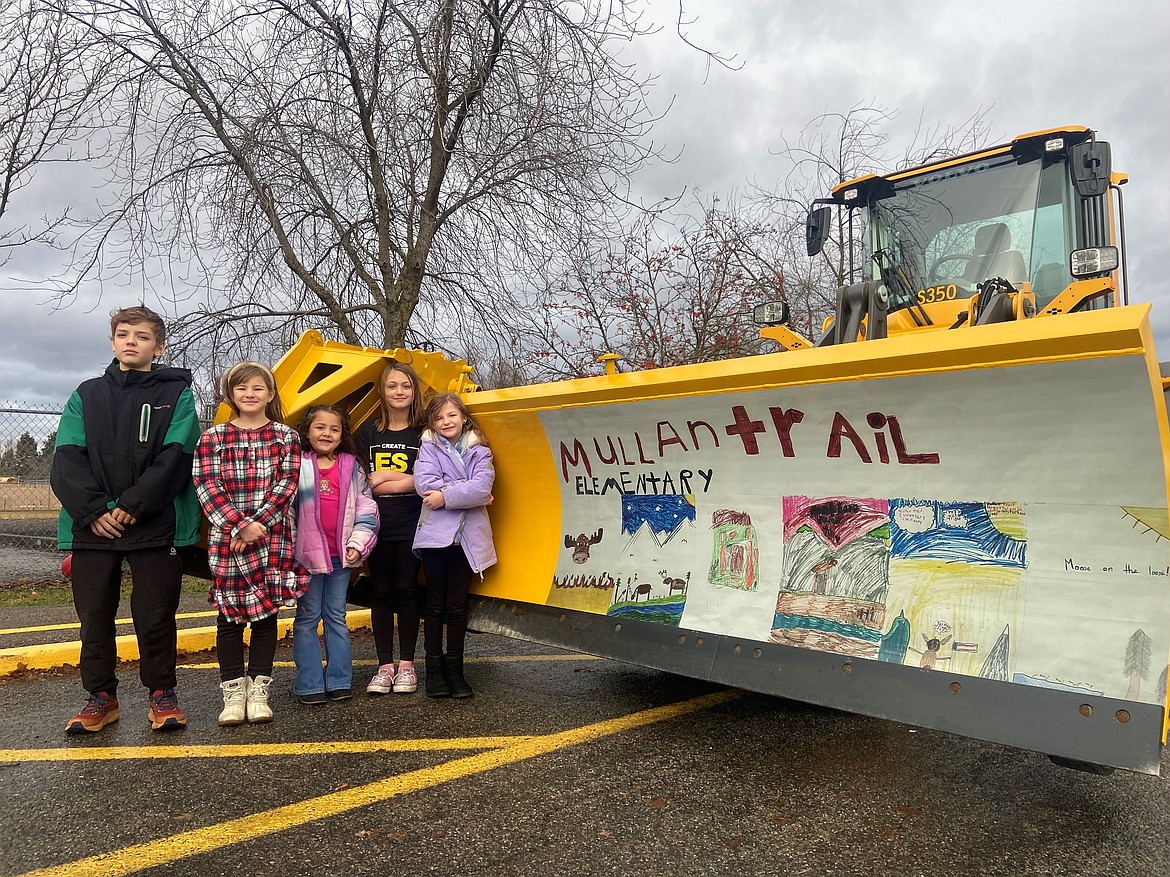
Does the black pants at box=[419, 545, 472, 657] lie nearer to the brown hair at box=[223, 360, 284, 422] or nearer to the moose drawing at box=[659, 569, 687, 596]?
the brown hair at box=[223, 360, 284, 422]

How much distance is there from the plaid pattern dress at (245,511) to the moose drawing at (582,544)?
1.38m

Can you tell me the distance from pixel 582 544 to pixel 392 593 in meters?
1.19

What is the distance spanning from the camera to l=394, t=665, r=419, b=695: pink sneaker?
13.8 feet

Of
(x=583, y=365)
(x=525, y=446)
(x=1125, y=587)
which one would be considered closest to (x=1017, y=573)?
(x=1125, y=587)

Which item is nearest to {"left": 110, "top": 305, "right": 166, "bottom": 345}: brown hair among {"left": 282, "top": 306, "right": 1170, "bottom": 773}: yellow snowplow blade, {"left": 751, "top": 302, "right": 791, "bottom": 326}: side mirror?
{"left": 282, "top": 306, "right": 1170, "bottom": 773}: yellow snowplow blade

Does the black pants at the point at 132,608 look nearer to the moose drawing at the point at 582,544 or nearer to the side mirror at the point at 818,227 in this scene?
the moose drawing at the point at 582,544

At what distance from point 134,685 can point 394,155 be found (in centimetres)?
434

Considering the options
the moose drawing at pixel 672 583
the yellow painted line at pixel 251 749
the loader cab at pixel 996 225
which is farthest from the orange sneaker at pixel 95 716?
the loader cab at pixel 996 225

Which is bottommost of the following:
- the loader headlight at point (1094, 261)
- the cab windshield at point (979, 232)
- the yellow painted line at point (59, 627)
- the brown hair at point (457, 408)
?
the yellow painted line at point (59, 627)

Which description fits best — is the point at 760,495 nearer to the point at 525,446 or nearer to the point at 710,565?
the point at 710,565

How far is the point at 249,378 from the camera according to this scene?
3867mm

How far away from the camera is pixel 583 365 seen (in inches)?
407

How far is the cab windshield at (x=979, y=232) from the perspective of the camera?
462 cm

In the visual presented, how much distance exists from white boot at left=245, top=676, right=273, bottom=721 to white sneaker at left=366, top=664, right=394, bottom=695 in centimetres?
54
